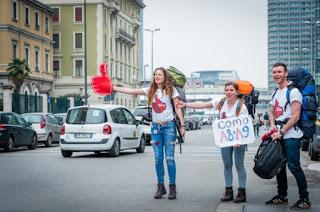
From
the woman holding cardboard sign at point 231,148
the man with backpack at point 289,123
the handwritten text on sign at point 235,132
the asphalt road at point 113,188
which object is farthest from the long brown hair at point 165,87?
the man with backpack at point 289,123

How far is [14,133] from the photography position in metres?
23.7

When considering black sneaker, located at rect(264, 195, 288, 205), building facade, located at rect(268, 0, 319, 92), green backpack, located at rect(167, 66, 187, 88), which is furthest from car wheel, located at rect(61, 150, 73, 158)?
building facade, located at rect(268, 0, 319, 92)

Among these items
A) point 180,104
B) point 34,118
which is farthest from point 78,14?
point 180,104

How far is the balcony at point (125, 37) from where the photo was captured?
88.0 metres

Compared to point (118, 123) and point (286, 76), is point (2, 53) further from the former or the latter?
point (286, 76)

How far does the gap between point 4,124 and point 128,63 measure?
240ft

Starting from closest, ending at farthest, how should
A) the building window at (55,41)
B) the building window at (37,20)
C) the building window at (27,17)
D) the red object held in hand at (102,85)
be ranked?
the red object held in hand at (102,85) < the building window at (27,17) < the building window at (37,20) < the building window at (55,41)

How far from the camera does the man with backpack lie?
8.15 metres

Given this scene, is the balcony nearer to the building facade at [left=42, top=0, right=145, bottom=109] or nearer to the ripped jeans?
the building facade at [left=42, top=0, right=145, bottom=109]

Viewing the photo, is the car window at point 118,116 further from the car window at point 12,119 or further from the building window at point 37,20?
the building window at point 37,20

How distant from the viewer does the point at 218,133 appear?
8.95 m

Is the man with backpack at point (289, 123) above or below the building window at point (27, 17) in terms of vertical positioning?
below

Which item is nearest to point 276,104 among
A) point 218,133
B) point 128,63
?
point 218,133

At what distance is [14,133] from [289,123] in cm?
1699
